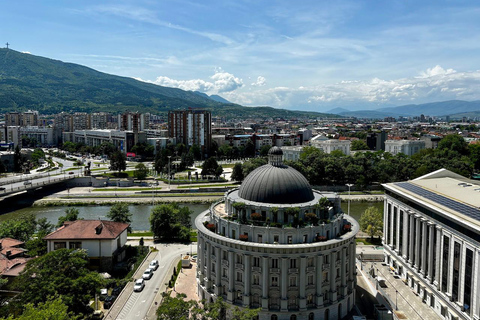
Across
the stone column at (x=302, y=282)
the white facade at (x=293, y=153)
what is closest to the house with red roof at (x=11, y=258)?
the stone column at (x=302, y=282)

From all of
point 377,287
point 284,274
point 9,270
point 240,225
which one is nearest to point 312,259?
point 284,274

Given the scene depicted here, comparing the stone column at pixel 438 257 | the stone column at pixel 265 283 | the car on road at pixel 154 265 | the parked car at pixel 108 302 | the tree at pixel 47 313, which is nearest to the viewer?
the tree at pixel 47 313

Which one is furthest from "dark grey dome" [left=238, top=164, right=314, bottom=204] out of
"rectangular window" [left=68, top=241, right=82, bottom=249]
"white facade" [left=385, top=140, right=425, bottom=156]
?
"white facade" [left=385, top=140, right=425, bottom=156]

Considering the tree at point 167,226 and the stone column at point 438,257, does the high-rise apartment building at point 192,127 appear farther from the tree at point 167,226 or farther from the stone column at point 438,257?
the stone column at point 438,257

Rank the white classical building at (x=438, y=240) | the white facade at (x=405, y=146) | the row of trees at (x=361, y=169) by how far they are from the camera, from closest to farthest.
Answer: the white classical building at (x=438, y=240)
the row of trees at (x=361, y=169)
the white facade at (x=405, y=146)

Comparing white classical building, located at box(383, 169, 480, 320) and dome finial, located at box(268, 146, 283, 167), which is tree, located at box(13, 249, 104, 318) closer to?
dome finial, located at box(268, 146, 283, 167)

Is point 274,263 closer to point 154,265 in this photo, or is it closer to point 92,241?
point 154,265
